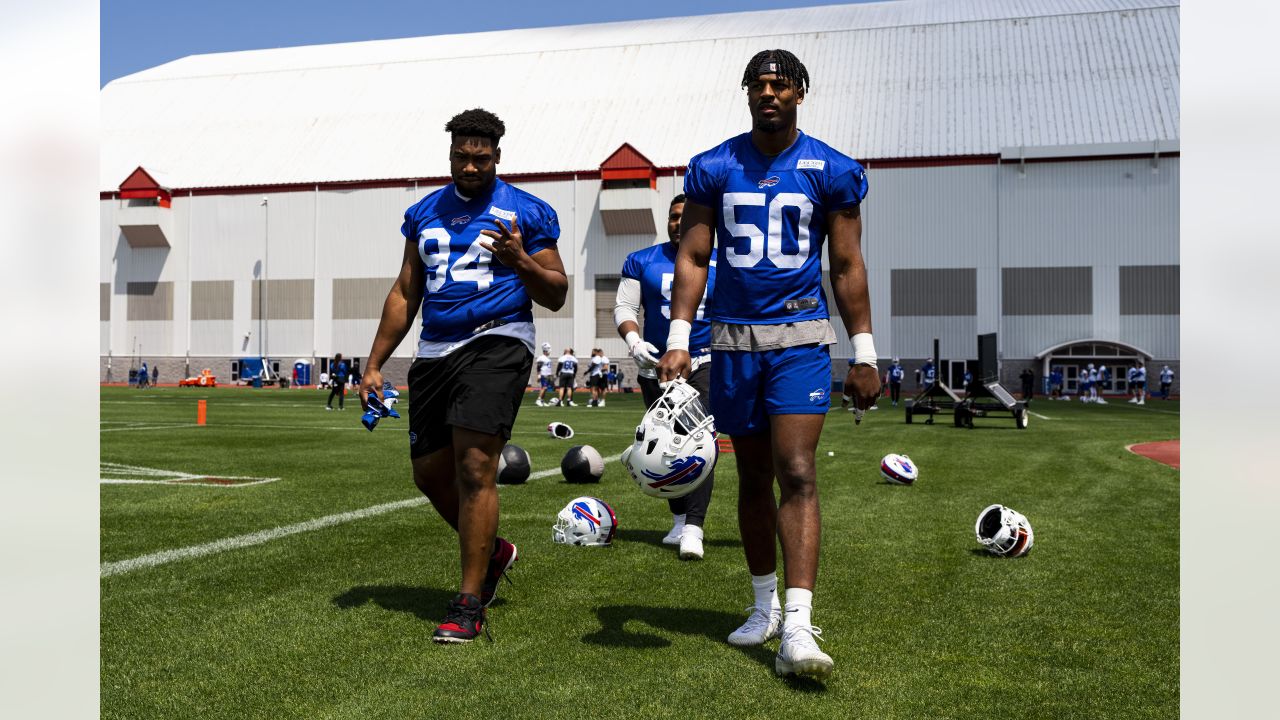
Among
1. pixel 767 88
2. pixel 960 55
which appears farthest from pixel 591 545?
A: pixel 960 55

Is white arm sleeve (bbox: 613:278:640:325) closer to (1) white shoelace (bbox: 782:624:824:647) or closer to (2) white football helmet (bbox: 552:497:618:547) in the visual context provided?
(2) white football helmet (bbox: 552:497:618:547)

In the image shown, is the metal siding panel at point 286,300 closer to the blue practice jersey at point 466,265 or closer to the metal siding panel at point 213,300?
the metal siding panel at point 213,300

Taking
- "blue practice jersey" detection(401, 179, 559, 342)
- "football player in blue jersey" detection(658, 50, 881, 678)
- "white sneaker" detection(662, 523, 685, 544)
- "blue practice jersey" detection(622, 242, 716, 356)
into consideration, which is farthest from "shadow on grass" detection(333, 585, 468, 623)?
"blue practice jersey" detection(622, 242, 716, 356)

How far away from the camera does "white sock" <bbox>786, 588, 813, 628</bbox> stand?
4059 mm

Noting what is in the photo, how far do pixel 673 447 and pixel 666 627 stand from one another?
3.44ft

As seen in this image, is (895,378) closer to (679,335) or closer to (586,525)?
(586,525)

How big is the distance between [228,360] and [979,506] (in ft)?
158

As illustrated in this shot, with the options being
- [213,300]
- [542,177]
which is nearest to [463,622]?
[542,177]

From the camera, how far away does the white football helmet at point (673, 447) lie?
4188mm

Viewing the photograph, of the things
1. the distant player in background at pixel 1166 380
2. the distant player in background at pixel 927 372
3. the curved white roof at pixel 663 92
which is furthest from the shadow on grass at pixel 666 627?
the distant player in background at pixel 1166 380

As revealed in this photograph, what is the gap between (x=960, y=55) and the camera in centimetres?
4778

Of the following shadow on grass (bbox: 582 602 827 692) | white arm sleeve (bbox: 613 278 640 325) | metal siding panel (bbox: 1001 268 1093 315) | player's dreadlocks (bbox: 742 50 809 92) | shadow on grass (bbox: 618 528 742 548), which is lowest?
shadow on grass (bbox: 618 528 742 548)

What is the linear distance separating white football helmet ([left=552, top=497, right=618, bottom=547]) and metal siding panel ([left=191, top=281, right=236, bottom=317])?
48182 mm

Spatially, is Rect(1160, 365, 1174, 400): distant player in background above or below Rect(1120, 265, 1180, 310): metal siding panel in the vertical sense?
below
